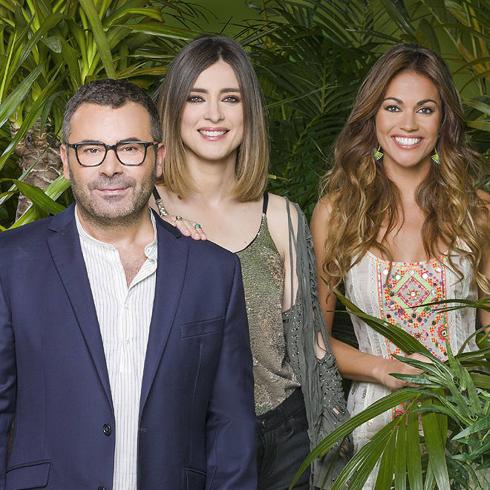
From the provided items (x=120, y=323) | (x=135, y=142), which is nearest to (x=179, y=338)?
(x=120, y=323)

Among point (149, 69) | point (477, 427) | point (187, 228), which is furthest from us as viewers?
point (149, 69)

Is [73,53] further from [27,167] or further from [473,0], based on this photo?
[473,0]

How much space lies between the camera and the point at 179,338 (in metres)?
1.96

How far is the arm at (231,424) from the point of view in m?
2.04

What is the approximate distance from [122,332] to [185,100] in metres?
0.74

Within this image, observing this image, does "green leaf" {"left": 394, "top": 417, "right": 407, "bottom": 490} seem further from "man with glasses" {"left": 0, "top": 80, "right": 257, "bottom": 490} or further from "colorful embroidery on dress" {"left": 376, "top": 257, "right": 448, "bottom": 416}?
"colorful embroidery on dress" {"left": 376, "top": 257, "right": 448, "bottom": 416}

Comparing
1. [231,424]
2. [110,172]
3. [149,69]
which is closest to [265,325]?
[231,424]

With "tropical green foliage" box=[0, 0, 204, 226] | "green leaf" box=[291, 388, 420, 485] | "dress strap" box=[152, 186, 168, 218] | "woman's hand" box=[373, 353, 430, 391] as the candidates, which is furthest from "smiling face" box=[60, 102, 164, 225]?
"woman's hand" box=[373, 353, 430, 391]

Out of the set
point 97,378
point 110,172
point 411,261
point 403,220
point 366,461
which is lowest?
point 366,461

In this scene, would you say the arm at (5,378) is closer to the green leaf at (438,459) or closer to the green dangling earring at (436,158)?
the green leaf at (438,459)

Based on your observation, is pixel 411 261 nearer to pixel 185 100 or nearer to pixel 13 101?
pixel 185 100

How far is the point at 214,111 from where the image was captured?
2.46m

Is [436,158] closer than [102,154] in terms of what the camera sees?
No

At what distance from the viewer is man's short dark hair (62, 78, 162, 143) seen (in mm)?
1984
